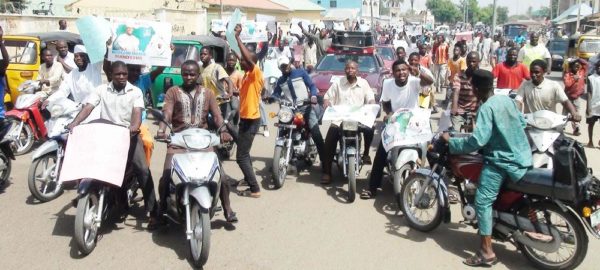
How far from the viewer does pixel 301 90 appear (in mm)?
7434

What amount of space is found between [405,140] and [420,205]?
0.84m

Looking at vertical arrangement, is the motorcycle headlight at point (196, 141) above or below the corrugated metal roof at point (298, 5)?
below

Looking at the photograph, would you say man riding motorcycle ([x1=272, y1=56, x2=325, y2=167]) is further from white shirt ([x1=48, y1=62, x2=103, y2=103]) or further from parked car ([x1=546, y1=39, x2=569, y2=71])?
parked car ([x1=546, y1=39, x2=569, y2=71])

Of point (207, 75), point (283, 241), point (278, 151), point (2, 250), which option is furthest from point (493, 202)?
point (207, 75)

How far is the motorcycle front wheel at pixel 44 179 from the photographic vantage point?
6.21 metres

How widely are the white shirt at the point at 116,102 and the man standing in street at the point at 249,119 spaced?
1517 mm

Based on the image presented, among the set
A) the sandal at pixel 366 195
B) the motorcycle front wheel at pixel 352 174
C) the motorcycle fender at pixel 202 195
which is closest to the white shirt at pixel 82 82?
the motorcycle fender at pixel 202 195

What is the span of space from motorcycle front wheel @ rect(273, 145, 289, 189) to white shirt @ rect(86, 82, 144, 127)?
6.48 ft

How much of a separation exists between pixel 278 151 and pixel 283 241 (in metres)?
1.82

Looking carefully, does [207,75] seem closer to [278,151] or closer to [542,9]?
[278,151]

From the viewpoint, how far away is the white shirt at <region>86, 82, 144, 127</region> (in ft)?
17.9

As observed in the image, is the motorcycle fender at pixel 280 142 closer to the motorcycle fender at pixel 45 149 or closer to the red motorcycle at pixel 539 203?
the red motorcycle at pixel 539 203

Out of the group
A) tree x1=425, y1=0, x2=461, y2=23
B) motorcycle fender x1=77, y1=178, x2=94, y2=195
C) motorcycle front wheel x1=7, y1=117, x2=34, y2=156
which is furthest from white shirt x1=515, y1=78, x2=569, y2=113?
tree x1=425, y1=0, x2=461, y2=23

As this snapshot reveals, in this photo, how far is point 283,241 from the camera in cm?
529
